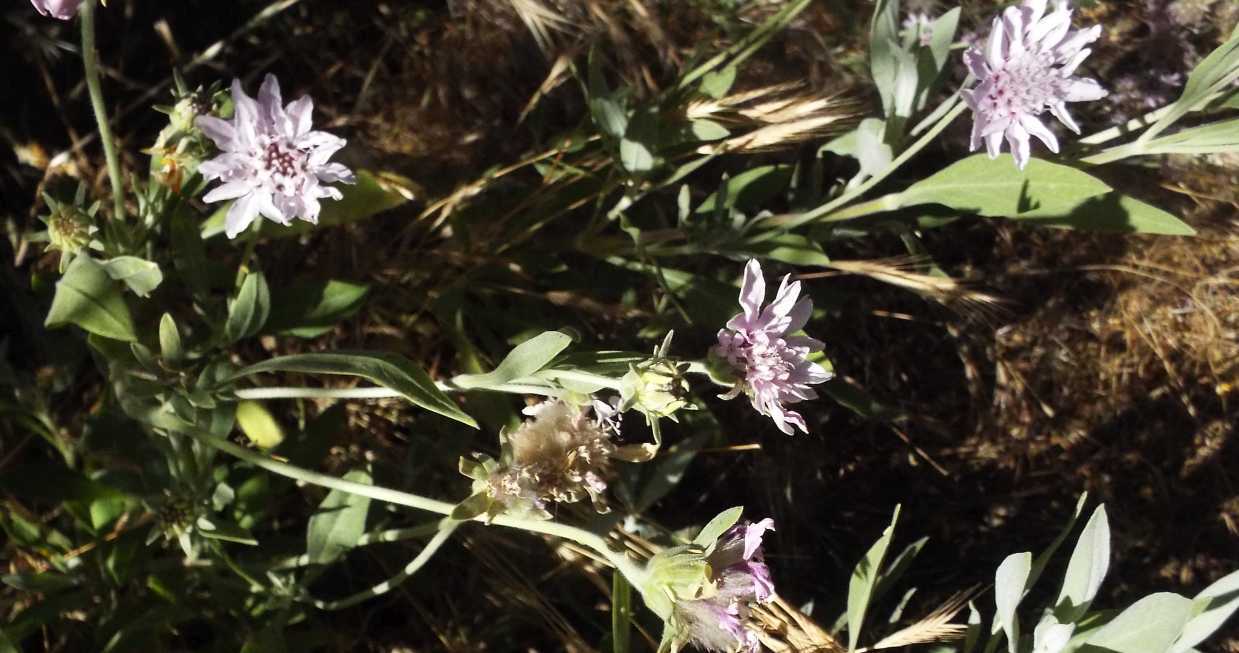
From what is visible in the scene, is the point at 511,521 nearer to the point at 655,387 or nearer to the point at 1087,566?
the point at 655,387

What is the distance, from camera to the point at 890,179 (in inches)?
68.4

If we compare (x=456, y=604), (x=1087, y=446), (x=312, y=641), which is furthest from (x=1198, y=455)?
(x=312, y=641)

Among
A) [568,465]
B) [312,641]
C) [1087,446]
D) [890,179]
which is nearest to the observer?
[568,465]

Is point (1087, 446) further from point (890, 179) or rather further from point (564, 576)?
point (564, 576)

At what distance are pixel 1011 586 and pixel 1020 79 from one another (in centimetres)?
63

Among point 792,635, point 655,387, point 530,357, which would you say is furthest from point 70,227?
point 792,635

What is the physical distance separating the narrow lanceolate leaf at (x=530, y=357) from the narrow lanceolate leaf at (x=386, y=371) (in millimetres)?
58

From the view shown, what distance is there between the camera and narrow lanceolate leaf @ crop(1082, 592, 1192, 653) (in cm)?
117

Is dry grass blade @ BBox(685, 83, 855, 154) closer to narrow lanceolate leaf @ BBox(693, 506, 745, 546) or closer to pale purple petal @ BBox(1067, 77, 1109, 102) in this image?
pale purple petal @ BBox(1067, 77, 1109, 102)

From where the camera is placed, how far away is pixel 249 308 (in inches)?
51.6

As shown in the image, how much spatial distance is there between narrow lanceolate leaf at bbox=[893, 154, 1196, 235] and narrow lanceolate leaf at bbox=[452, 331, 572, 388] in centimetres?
62

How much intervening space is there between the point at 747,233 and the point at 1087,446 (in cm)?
100

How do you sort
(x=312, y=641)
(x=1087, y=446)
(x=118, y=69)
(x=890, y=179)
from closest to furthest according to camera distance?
(x=312, y=641) → (x=890, y=179) → (x=118, y=69) → (x=1087, y=446)

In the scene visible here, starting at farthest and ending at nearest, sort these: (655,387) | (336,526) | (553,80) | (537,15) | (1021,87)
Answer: (553,80)
(537,15)
(336,526)
(1021,87)
(655,387)
